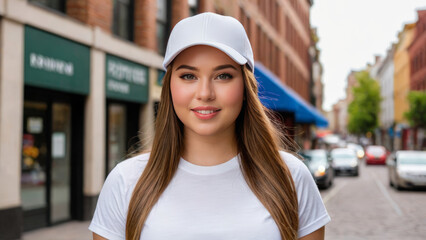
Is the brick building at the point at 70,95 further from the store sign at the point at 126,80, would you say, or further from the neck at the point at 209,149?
the neck at the point at 209,149

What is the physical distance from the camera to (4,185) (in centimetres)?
759

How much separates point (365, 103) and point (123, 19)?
6457 cm

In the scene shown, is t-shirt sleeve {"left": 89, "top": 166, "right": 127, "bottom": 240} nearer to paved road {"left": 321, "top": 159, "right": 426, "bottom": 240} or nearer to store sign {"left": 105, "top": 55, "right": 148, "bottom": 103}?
paved road {"left": 321, "top": 159, "right": 426, "bottom": 240}

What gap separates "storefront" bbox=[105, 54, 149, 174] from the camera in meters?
11.0

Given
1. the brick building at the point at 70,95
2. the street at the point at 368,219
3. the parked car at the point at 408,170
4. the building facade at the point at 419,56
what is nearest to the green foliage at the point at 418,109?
the building facade at the point at 419,56

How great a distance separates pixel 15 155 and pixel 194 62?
6.73 metres

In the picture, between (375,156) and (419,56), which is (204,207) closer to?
(375,156)

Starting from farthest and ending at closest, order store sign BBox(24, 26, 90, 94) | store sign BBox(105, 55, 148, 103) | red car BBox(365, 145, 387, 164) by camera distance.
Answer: red car BBox(365, 145, 387, 164) < store sign BBox(105, 55, 148, 103) < store sign BBox(24, 26, 90, 94)

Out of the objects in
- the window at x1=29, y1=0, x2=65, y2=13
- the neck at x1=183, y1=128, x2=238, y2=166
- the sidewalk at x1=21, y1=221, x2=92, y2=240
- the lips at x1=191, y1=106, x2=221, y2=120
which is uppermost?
the window at x1=29, y1=0, x2=65, y2=13

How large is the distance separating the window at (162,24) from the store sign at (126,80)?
1.59 meters

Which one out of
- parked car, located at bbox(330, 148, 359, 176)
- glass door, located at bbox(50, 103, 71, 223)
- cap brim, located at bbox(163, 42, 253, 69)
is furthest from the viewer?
parked car, located at bbox(330, 148, 359, 176)

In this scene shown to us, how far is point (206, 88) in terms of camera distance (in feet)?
6.08

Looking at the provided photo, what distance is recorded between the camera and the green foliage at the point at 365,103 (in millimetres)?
70688

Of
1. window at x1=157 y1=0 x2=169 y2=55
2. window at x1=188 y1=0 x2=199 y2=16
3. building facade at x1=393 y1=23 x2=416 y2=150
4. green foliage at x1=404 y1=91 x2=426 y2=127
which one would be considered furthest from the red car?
window at x1=157 y1=0 x2=169 y2=55
